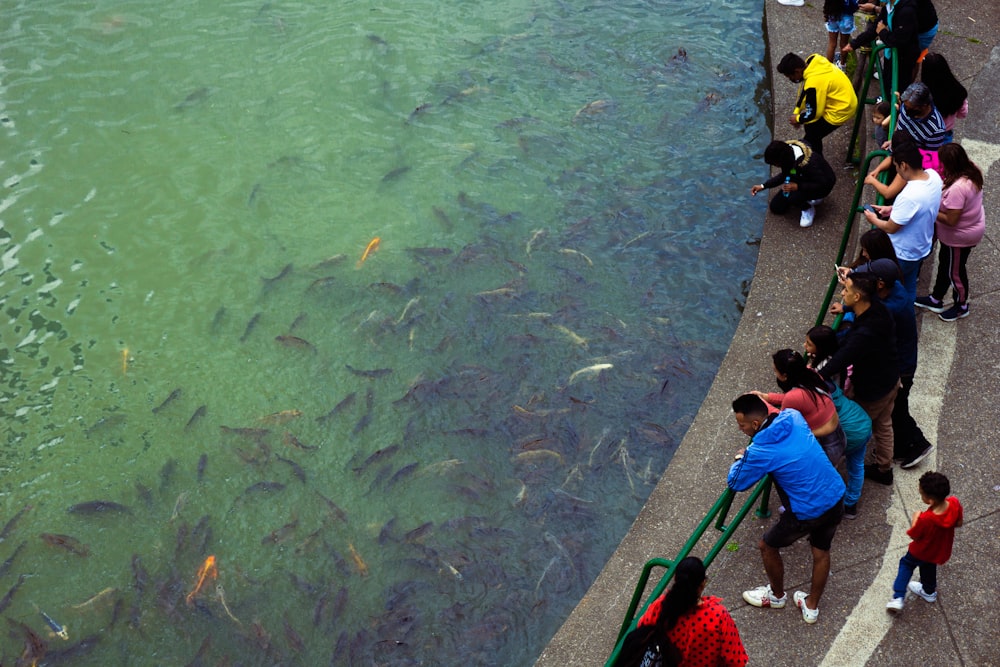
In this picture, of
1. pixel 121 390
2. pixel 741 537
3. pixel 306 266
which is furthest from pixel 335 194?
pixel 741 537

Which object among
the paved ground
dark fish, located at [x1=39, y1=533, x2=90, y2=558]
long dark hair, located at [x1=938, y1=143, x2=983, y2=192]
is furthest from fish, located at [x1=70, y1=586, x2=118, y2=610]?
long dark hair, located at [x1=938, y1=143, x2=983, y2=192]

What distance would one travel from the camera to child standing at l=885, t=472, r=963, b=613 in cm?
529

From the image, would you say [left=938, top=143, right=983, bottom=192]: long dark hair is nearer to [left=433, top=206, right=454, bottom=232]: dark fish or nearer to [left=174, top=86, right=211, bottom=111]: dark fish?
[left=433, top=206, right=454, bottom=232]: dark fish

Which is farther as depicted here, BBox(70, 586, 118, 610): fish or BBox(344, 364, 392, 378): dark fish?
BBox(344, 364, 392, 378): dark fish

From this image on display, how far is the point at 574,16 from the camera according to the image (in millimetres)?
13445

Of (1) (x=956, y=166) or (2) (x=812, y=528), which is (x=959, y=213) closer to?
(1) (x=956, y=166)

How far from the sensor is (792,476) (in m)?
5.50

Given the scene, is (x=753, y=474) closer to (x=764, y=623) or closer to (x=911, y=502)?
(x=764, y=623)

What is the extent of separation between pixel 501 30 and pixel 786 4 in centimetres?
390

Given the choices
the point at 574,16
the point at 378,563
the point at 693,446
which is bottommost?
the point at 378,563

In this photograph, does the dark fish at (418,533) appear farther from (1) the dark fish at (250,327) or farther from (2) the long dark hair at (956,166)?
(2) the long dark hair at (956,166)

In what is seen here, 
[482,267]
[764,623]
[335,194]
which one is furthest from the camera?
[335,194]

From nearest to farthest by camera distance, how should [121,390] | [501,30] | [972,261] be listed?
[972,261] → [121,390] → [501,30]

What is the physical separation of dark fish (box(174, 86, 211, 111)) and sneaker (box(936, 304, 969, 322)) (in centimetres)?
952
